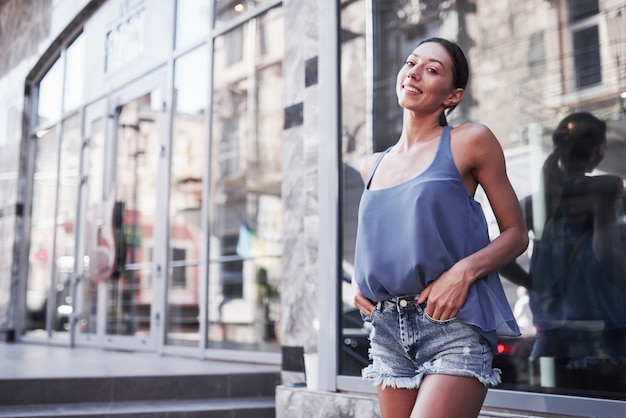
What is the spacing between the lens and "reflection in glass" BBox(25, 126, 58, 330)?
888 cm

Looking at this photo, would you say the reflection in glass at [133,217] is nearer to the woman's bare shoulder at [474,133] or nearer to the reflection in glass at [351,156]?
the reflection in glass at [351,156]

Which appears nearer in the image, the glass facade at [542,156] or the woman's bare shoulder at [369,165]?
the woman's bare shoulder at [369,165]

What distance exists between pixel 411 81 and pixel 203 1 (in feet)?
18.9

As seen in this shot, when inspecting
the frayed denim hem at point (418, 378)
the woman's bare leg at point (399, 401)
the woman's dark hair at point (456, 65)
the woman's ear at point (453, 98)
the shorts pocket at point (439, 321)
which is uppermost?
the woman's dark hair at point (456, 65)

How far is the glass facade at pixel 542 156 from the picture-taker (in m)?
3.27

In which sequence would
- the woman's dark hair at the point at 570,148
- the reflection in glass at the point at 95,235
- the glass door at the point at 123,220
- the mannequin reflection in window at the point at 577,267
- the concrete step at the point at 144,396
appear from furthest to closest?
the reflection in glass at the point at 95,235
the glass door at the point at 123,220
the concrete step at the point at 144,396
the woman's dark hair at the point at 570,148
the mannequin reflection in window at the point at 577,267

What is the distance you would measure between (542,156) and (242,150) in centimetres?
780

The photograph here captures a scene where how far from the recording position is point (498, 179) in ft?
4.99

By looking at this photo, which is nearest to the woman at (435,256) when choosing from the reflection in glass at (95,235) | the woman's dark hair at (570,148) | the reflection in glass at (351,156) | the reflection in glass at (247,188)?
the reflection in glass at (351,156)

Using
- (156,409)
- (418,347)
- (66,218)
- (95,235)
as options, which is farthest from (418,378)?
(66,218)

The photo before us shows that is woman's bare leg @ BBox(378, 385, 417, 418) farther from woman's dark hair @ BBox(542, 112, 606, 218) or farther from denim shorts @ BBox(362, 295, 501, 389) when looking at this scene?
woman's dark hair @ BBox(542, 112, 606, 218)

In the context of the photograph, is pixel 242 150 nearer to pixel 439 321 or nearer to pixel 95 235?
pixel 95 235

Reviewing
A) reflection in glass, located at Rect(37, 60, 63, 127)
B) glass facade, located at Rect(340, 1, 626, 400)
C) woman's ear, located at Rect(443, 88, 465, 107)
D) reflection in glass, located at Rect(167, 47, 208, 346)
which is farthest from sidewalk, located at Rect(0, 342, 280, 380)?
reflection in glass, located at Rect(37, 60, 63, 127)

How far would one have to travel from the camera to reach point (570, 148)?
3.81m
